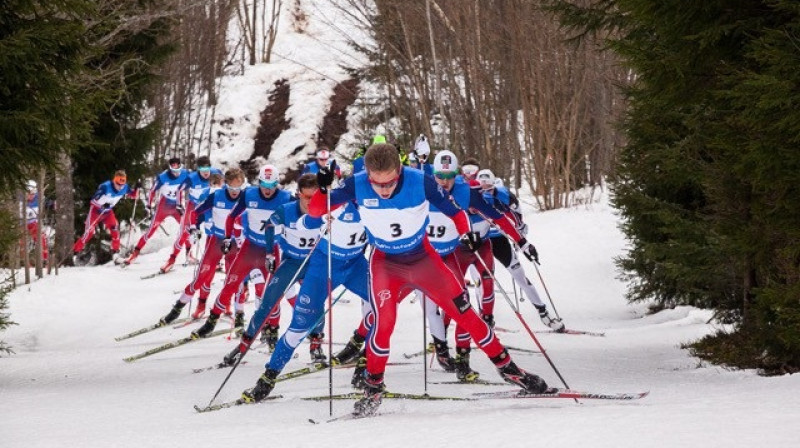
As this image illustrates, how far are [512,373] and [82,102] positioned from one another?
5070mm

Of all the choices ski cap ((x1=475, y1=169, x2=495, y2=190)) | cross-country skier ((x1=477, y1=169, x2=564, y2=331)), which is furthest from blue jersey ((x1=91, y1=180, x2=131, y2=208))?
ski cap ((x1=475, y1=169, x2=495, y2=190))

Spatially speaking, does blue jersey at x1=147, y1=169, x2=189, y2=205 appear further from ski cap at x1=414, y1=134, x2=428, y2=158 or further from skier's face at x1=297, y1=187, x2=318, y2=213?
skier's face at x1=297, y1=187, x2=318, y2=213

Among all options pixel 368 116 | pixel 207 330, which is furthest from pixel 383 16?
pixel 207 330

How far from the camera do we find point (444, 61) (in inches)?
981

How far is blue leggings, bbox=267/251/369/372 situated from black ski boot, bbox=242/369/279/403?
8 cm

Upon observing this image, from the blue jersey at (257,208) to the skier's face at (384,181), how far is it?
4.28 metres

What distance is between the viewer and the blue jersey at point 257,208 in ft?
36.7

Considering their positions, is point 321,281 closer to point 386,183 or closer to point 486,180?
point 386,183

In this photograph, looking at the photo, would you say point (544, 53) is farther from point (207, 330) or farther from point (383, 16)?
point (207, 330)

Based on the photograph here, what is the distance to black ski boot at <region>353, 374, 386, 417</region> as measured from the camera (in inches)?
269

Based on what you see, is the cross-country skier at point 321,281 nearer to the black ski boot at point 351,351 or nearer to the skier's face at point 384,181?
the black ski boot at point 351,351

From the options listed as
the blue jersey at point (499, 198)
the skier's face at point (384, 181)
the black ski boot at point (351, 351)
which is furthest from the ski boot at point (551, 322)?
the skier's face at point (384, 181)

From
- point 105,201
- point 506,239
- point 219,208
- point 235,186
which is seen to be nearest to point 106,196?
point 105,201

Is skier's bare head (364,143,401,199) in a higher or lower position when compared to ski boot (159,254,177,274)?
higher
